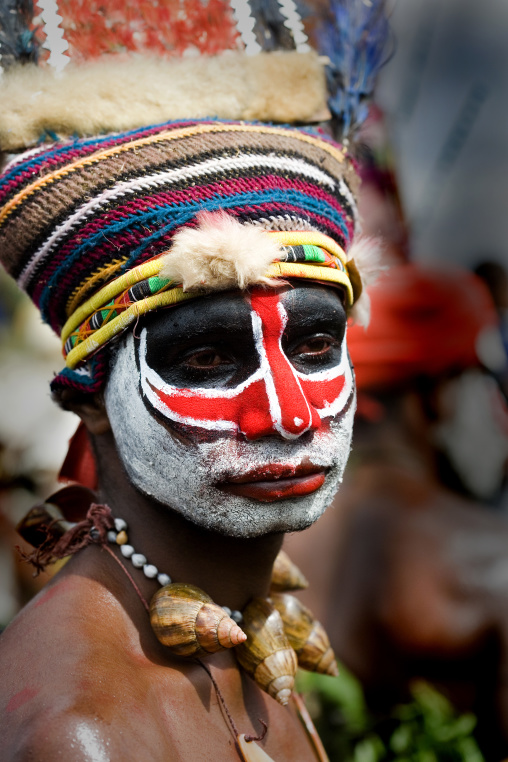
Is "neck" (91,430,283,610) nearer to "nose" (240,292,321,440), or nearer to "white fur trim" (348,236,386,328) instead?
"nose" (240,292,321,440)

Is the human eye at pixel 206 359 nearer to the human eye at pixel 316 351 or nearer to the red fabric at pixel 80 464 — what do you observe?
the human eye at pixel 316 351

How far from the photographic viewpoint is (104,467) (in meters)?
2.27

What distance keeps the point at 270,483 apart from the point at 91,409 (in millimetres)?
662

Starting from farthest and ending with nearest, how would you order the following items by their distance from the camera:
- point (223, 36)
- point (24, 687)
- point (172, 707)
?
point (223, 36)
point (172, 707)
point (24, 687)

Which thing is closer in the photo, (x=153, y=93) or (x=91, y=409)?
(x=91, y=409)

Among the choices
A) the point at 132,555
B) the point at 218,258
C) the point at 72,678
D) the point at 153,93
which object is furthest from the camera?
the point at 153,93

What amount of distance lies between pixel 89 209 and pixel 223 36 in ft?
2.98

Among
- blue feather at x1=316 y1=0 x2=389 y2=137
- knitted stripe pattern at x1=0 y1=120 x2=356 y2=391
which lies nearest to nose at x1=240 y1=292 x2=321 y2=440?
knitted stripe pattern at x1=0 y1=120 x2=356 y2=391

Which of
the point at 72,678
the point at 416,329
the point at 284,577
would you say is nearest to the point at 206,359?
the point at 72,678

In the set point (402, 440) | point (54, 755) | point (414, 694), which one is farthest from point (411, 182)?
point (54, 755)

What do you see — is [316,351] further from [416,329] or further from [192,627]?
[416,329]

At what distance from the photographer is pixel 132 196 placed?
2.04 metres

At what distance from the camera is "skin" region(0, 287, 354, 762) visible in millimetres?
1612

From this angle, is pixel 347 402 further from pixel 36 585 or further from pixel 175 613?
pixel 36 585
